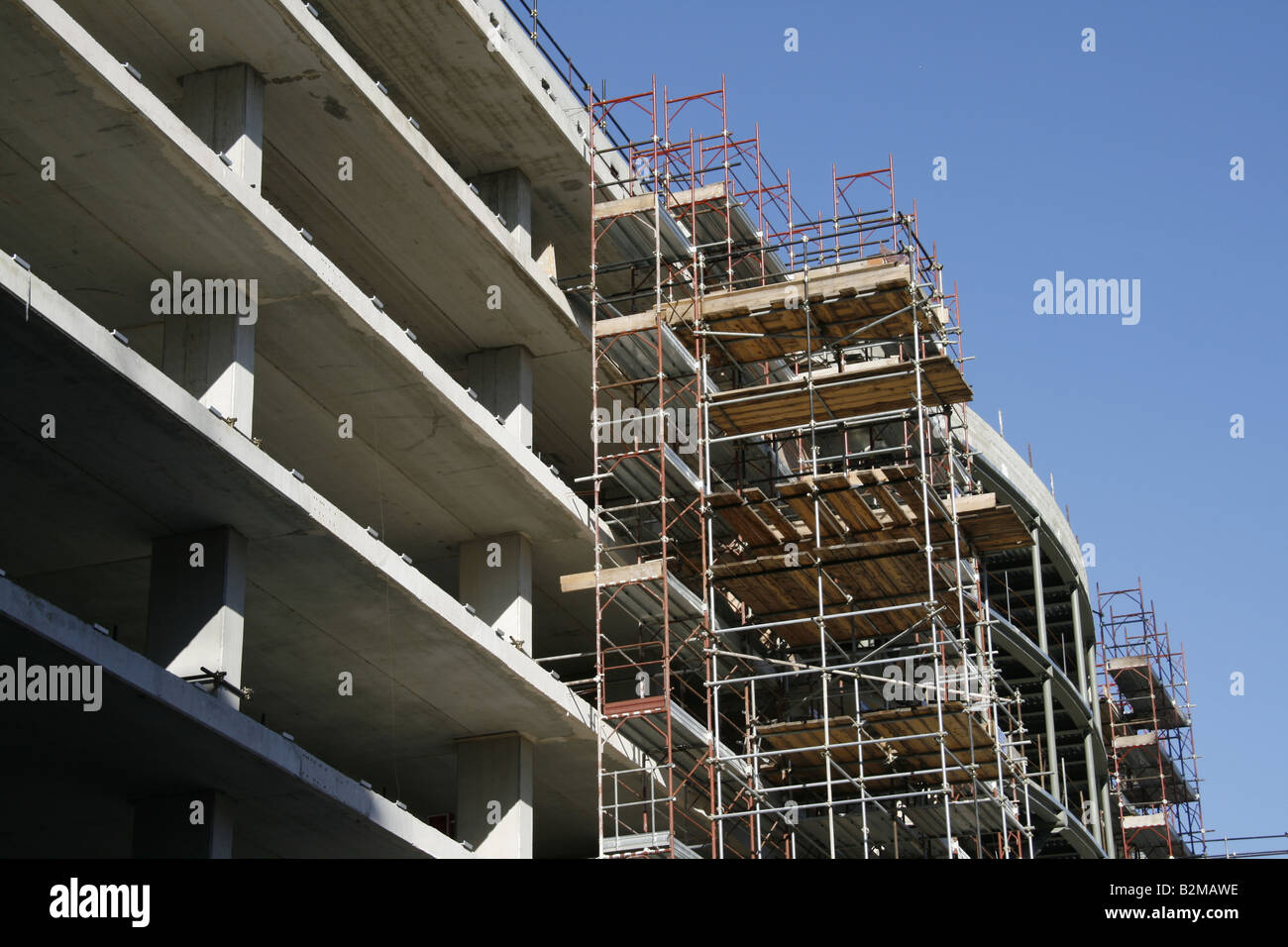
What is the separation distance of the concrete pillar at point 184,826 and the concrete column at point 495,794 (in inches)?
224

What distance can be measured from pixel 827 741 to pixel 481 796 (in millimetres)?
5543

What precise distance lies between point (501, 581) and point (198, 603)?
7778 millimetres

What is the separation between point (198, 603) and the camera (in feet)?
80.7

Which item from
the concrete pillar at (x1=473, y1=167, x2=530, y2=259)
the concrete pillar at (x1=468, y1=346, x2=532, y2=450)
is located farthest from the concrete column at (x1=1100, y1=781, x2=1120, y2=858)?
the concrete pillar at (x1=473, y1=167, x2=530, y2=259)

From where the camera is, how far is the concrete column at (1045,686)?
41.4 metres

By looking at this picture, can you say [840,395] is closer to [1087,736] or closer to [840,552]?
[840,552]

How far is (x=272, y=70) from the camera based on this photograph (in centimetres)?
2688

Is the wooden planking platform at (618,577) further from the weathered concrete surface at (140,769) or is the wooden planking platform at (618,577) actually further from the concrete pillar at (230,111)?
the concrete pillar at (230,111)

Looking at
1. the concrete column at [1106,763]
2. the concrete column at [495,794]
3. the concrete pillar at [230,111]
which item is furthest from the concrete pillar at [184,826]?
the concrete column at [1106,763]

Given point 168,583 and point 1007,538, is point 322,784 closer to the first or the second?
point 168,583

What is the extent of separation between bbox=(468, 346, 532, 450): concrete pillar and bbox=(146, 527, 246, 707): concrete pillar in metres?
7.66

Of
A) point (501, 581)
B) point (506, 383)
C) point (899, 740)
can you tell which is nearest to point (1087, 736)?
point (899, 740)
